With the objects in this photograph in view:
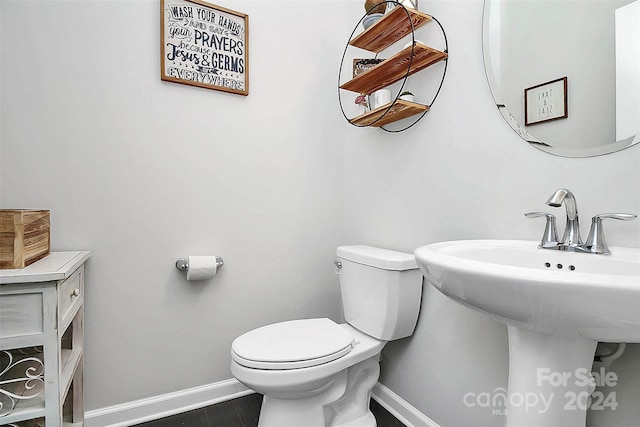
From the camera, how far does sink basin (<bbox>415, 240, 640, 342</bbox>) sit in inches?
21.5

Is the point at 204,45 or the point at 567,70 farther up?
the point at 204,45

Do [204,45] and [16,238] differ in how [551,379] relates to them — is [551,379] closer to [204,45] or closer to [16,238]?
[16,238]

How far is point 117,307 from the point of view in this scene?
1444 millimetres

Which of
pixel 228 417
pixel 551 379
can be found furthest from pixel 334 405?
pixel 551 379

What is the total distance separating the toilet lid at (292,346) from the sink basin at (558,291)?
1.85ft

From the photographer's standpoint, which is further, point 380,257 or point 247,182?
point 247,182

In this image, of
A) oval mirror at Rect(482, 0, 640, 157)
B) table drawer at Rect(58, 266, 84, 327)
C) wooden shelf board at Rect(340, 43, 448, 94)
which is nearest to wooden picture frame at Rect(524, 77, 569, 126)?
oval mirror at Rect(482, 0, 640, 157)

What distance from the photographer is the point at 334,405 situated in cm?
139

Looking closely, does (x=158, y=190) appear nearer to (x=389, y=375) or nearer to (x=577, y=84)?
(x=389, y=375)

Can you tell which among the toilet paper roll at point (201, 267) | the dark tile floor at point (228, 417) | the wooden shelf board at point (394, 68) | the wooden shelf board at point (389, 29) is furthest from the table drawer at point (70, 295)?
the wooden shelf board at point (389, 29)

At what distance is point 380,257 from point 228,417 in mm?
985

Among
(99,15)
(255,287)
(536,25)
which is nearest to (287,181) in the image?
(255,287)

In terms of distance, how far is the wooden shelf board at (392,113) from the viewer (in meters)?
1.35

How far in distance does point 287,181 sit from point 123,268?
840 mm
